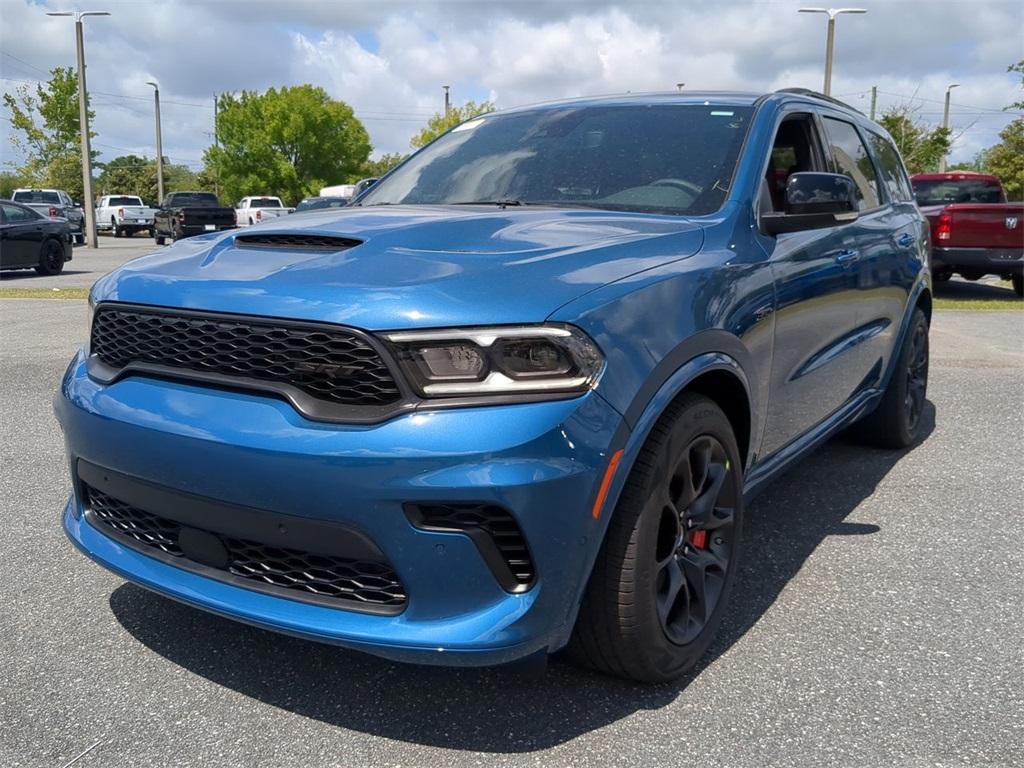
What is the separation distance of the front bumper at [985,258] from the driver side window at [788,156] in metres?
10.3

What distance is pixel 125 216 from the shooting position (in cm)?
3972

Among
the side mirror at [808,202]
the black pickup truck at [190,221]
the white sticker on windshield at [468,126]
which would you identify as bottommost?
the black pickup truck at [190,221]

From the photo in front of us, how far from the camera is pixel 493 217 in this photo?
2961 millimetres

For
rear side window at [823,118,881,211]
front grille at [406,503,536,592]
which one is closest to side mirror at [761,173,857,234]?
rear side window at [823,118,881,211]

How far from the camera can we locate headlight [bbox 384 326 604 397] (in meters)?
2.15

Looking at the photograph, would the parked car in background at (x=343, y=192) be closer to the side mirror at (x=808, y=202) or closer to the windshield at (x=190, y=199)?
the side mirror at (x=808, y=202)

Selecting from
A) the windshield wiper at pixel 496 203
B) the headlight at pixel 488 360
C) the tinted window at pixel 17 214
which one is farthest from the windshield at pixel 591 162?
the tinted window at pixel 17 214

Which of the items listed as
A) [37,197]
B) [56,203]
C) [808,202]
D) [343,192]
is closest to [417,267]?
[808,202]

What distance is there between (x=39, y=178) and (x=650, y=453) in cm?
5901

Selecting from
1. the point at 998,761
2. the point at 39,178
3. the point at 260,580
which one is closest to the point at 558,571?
the point at 260,580

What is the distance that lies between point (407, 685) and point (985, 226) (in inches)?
502

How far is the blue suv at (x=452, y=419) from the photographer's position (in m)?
2.14

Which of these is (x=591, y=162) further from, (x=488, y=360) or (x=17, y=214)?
(x=17, y=214)

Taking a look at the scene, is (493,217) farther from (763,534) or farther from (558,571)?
(763,534)
